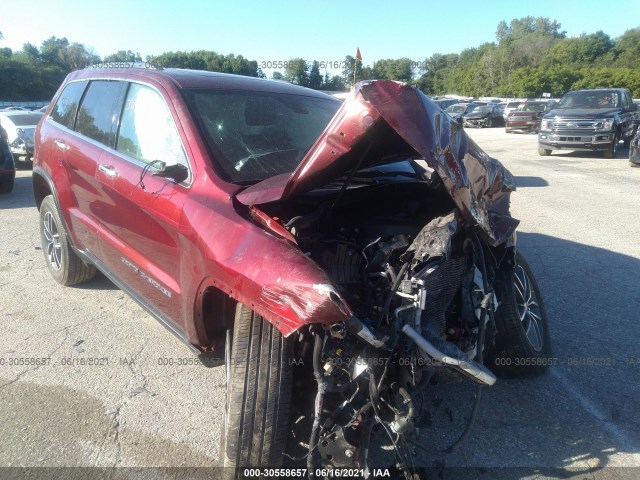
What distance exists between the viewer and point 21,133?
14.1m

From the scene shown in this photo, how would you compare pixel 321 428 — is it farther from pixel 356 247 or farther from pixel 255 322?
pixel 356 247

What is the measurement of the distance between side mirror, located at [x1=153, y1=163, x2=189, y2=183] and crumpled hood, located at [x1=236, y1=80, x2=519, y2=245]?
42 centimetres

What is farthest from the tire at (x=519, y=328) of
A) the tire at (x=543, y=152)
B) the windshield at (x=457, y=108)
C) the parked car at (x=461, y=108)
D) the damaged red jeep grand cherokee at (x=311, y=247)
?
the windshield at (x=457, y=108)

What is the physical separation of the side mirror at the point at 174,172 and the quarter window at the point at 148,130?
10 cm

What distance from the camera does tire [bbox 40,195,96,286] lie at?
4.75 meters

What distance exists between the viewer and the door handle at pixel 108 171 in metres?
3.50

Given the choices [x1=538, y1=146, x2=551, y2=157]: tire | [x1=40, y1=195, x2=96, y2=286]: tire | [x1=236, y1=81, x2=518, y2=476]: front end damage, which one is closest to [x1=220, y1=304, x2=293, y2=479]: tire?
[x1=236, y1=81, x2=518, y2=476]: front end damage

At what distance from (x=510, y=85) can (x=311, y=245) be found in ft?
191

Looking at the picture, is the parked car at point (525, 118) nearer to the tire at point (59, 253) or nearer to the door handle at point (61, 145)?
the tire at point (59, 253)

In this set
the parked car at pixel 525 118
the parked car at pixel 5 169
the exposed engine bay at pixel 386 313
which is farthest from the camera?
the parked car at pixel 525 118

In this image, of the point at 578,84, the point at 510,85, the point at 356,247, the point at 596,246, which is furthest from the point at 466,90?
the point at 356,247

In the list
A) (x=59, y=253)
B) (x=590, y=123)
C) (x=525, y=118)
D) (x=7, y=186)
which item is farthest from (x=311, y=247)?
(x=525, y=118)

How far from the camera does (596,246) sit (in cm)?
623

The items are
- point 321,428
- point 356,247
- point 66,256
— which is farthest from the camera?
point 66,256
